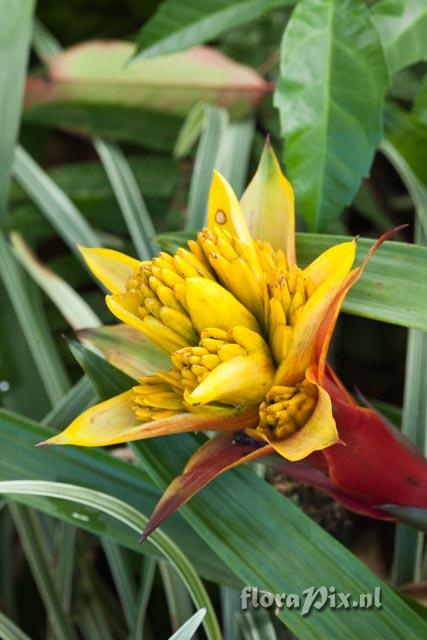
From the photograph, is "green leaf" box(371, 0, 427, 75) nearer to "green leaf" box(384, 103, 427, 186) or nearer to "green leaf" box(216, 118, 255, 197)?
"green leaf" box(384, 103, 427, 186)

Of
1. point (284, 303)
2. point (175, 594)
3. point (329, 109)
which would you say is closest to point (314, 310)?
point (284, 303)

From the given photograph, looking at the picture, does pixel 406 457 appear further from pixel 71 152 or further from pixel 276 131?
pixel 71 152

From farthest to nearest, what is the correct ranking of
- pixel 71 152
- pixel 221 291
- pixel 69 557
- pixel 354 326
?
pixel 71 152
pixel 354 326
pixel 69 557
pixel 221 291

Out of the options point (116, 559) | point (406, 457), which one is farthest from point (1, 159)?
point (406, 457)

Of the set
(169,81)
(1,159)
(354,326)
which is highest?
(169,81)

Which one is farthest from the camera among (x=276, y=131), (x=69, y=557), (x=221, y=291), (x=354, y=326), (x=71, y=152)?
(x=71, y=152)

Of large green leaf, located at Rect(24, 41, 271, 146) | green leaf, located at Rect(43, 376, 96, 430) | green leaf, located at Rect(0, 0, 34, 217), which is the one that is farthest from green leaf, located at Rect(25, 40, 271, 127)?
green leaf, located at Rect(43, 376, 96, 430)

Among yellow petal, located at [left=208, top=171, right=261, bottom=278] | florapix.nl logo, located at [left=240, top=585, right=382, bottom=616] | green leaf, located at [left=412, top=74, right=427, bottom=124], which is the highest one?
green leaf, located at [left=412, top=74, right=427, bottom=124]
